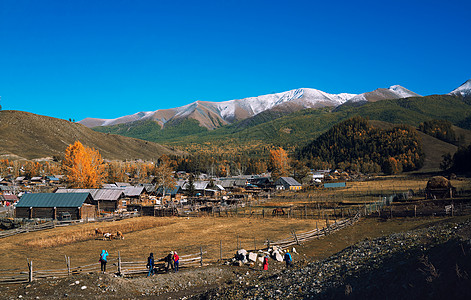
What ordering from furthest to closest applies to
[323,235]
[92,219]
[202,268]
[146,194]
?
[146,194], [92,219], [323,235], [202,268]

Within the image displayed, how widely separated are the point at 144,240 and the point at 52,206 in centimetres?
2434

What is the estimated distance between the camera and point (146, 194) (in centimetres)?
8131

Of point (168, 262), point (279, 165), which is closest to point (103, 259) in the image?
point (168, 262)

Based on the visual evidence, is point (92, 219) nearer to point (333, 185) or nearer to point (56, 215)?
point (56, 215)

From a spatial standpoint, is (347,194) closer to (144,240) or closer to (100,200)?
(100,200)

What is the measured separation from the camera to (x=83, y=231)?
1668 inches

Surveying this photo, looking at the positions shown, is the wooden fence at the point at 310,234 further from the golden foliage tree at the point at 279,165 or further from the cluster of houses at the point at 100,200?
the golden foliage tree at the point at 279,165

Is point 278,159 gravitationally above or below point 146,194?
above

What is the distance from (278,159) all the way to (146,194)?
64884 mm

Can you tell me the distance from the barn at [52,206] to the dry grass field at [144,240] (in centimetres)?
471

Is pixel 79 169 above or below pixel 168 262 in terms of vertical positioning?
above

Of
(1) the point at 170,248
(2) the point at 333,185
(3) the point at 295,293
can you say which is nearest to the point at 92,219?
(1) the point at 170,248

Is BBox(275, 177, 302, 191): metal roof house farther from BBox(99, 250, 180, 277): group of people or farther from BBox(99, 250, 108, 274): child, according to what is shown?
BBox(99, 250, 108, 274): child

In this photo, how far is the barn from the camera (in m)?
52.3
